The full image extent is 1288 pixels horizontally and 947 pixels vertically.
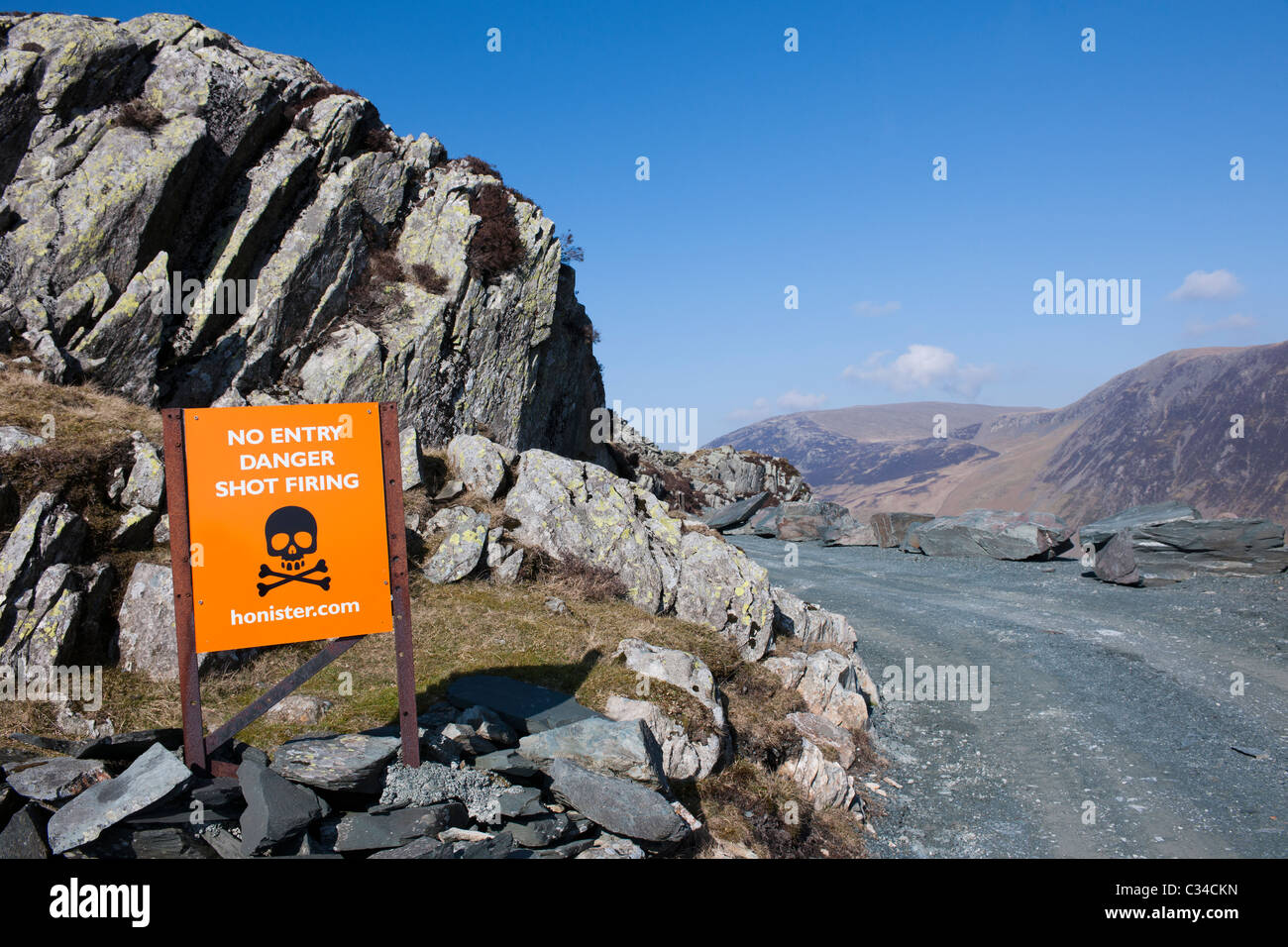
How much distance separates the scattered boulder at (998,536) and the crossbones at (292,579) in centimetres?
3259

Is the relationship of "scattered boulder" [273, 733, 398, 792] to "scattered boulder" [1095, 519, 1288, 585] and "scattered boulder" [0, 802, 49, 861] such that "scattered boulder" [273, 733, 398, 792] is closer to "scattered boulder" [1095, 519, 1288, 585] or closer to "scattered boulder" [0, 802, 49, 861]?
"scattered boulder" [0, 802, 49, 861]

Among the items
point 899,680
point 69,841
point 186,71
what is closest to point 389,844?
point 69,841

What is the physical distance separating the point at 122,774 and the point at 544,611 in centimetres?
833

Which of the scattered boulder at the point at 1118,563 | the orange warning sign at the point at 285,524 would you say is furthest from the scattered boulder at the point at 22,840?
the scattered boulder at the point at 1118,563

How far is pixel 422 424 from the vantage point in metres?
24.3

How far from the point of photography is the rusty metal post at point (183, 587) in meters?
6.92

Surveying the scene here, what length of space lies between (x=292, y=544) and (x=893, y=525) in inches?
1466

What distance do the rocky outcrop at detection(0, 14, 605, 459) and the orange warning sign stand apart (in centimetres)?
1494

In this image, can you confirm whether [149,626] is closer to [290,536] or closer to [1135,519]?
[290,536]

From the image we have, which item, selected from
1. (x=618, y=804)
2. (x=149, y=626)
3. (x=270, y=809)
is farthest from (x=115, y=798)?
(x=149, y=626)

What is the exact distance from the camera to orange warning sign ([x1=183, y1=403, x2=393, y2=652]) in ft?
23.4

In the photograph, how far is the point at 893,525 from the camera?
40.0m

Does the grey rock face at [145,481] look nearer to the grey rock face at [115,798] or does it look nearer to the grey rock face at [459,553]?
the grey rock face at [459,553]

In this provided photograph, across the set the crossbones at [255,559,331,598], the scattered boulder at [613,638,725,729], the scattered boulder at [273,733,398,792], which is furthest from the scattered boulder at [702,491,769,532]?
the scattered boulder at [273,733,398,792]
